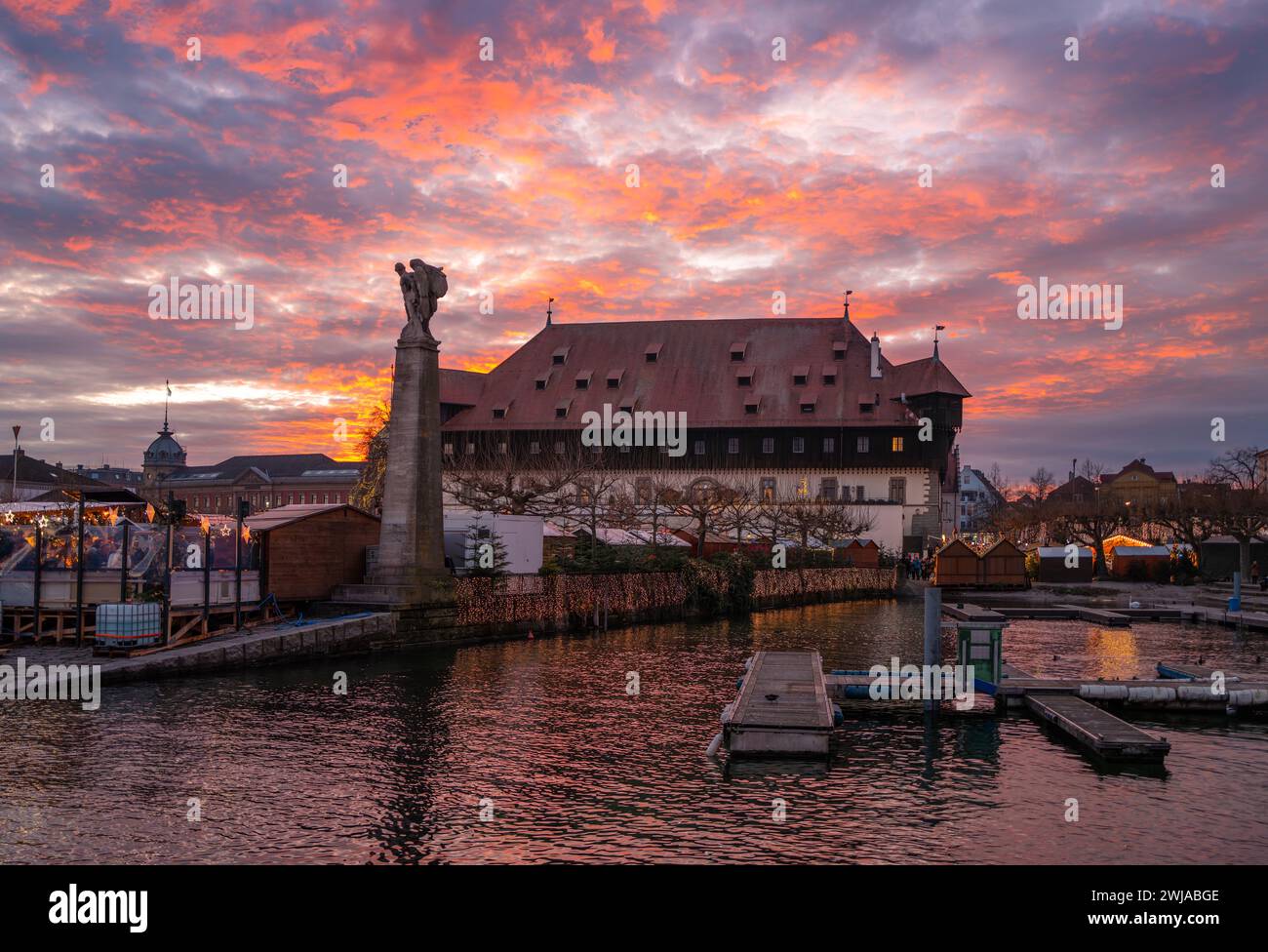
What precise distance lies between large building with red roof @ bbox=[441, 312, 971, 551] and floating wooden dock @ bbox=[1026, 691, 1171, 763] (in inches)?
2076

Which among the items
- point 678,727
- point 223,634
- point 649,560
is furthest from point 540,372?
point 678,727

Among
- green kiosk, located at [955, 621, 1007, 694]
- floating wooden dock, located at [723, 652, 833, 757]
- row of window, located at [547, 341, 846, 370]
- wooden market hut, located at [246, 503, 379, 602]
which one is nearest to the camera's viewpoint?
floating wooden dock, located at [723, 652, 833, 757]

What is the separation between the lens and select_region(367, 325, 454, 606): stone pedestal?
1158 inches

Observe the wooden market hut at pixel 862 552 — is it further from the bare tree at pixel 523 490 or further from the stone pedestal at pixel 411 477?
the stone pedestal at pixel 411 477

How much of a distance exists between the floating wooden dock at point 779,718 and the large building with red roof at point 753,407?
5220 centimetres

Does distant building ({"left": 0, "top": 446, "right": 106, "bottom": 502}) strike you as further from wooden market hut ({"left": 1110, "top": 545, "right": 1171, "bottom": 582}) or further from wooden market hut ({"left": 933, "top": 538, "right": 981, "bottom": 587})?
wooden market hut ({"left": 1110, "top": 545, "right": 1171, "bottom": 582})

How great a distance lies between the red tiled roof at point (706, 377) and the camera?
78.2m

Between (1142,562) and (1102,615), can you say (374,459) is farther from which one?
(1142,562)

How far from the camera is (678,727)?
1811cm

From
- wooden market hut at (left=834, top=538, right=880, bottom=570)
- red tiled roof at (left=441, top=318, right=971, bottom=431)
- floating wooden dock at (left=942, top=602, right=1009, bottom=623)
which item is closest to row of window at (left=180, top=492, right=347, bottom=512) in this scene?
red tiled roof at (left=441, top=318, right=971, bottom=431)

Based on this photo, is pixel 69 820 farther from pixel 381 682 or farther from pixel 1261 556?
pixel 1261 556

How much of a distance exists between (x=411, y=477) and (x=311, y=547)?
10.7 ft

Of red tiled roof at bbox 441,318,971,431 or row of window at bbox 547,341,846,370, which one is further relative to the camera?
row of window at bbox 547,341,846,370

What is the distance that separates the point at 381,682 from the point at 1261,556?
62.6 metres
